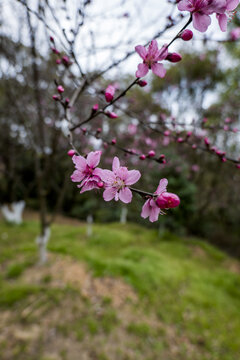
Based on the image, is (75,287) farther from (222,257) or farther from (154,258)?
(222,257)

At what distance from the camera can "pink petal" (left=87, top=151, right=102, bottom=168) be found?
0.73m

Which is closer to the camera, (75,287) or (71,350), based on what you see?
(71,350)

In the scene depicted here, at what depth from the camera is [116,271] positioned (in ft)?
14.3

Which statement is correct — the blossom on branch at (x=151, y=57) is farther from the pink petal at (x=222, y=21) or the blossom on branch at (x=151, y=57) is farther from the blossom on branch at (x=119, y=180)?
the blossom on branch at (x=119, y=180)

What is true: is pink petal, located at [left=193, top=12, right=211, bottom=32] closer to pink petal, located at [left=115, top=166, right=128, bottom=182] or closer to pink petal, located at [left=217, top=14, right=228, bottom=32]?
pink petal, located at [left=217, top=14, right=228, bottom=32]

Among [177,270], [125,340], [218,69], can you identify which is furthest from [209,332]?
[218,69]

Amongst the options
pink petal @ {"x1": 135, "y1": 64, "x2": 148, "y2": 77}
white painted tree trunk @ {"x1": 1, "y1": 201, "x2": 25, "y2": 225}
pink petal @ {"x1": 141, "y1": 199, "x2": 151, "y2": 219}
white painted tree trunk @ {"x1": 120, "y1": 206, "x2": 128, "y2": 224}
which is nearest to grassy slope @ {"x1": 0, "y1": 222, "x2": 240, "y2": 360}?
white painted tree trunk @ {"x1": 1, "y1": 201, "x2": 25, "y2": 225}

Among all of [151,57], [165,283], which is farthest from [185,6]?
[165,283]

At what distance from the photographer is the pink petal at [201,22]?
2.14 ft

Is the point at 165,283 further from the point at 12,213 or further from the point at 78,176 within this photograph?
the point at 12,213

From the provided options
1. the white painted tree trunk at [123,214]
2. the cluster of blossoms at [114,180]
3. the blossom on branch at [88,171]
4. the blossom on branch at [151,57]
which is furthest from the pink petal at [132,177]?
the white painted tree trunk at [123,214]

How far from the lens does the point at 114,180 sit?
0.74m

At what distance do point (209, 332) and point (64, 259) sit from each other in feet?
10.1

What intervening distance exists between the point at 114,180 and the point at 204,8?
62 centimetres
